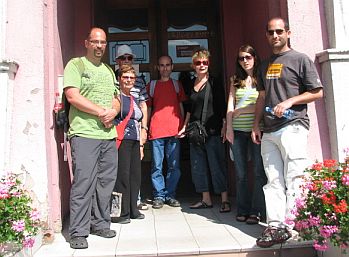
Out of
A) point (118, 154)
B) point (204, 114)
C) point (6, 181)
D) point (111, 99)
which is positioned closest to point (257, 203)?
point (204, 114)

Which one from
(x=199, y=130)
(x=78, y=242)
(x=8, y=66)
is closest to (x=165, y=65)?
(x=199, y=130)

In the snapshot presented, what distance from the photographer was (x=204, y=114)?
15.9 feet

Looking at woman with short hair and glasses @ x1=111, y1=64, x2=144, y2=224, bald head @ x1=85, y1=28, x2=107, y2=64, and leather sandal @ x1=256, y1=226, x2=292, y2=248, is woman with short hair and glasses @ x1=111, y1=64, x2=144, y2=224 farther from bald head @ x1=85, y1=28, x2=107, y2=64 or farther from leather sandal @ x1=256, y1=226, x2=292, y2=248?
leather sandal @ x1=256, y1=226, x2=292, y2=248

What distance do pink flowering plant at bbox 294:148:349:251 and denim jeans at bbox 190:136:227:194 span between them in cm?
175

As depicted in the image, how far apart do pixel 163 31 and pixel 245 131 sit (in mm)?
2663

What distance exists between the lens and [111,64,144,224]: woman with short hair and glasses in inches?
173

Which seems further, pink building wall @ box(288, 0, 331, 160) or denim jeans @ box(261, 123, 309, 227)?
pink building wall @ box(288, 0, 331, 160)

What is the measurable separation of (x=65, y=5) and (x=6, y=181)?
104 inches

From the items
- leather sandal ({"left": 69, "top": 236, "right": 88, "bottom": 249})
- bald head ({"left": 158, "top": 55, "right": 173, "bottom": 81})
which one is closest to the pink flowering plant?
leather sandal ({"left": 69, "top": 236, "right": 88, "bottom": 249})

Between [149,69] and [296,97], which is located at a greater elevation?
[149,69]

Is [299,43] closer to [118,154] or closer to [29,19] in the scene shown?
[118,154]

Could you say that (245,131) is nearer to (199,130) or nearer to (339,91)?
(199,130)

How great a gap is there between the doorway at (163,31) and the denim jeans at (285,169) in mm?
2605

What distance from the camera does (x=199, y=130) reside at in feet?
15.7
